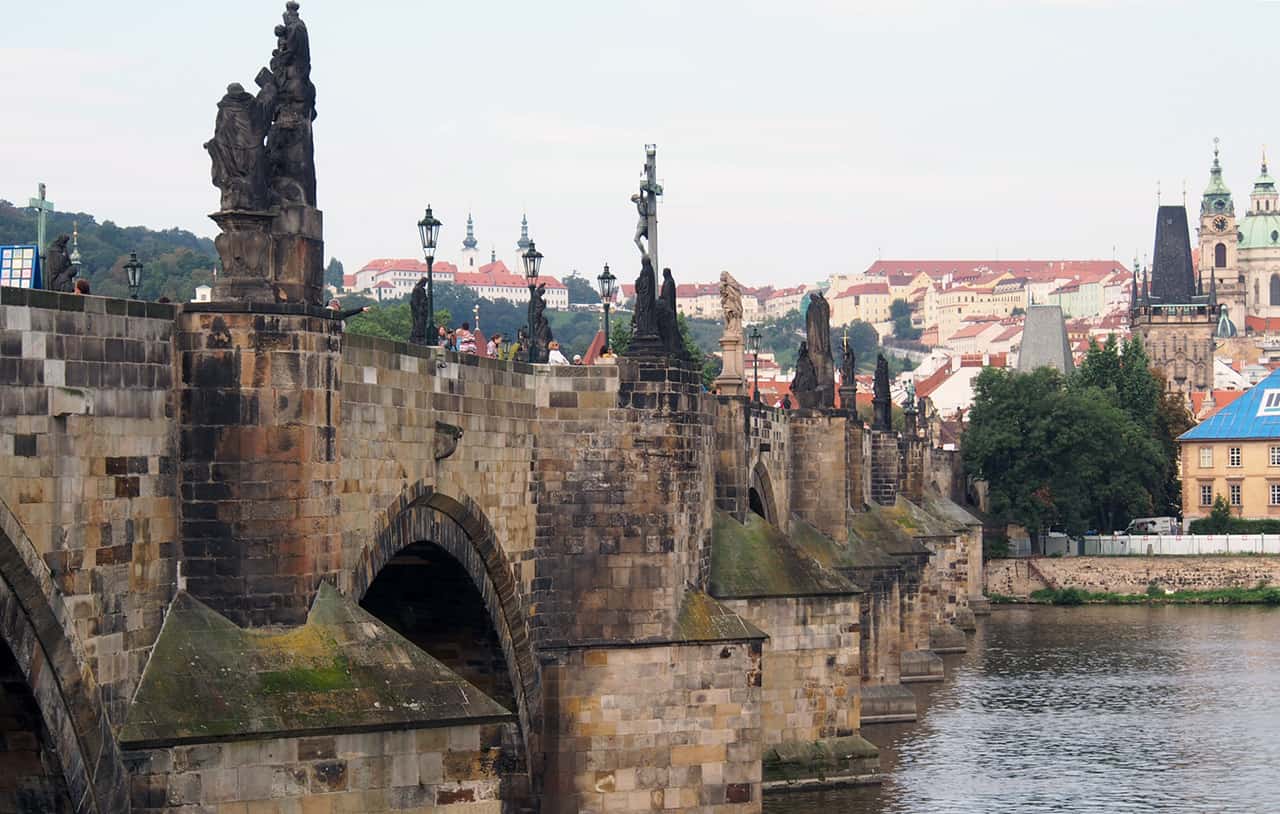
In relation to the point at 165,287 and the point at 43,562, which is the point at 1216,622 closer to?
the point at 165,287

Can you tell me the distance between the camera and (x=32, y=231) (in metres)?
56.4

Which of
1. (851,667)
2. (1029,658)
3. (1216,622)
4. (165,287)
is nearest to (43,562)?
(851,667)

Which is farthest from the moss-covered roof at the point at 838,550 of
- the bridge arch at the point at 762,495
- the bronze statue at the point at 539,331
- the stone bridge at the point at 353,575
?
the bronze statue at the point at 539,331

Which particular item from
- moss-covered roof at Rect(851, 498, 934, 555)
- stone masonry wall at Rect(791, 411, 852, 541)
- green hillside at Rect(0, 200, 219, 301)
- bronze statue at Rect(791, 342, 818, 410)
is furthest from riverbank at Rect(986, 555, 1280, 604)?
stone masonry wall at Rect(791, 411, 852, 541)

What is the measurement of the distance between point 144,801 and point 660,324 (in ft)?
46.8

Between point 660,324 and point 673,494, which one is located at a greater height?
point 660,324

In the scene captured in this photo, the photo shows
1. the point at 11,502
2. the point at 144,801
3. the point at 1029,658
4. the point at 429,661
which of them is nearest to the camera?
the point at 11,502

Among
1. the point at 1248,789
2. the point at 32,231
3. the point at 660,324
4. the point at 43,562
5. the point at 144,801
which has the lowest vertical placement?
the point at 1248,789

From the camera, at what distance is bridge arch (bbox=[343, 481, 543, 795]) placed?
72.7ft

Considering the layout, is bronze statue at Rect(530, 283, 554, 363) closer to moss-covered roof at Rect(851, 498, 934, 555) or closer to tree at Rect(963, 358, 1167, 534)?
moss-covered roof at Rect(851, 498, 934, 555)

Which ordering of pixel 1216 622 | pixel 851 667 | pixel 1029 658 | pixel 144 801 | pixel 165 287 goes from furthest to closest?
pixel 1216 622, pixel 1029 658, pixel 165 287, pixel 851 667, pixel 144 801

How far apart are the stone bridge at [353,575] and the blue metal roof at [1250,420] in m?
81.2

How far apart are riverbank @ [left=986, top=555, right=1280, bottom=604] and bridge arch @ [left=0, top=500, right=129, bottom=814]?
8475 centimetres

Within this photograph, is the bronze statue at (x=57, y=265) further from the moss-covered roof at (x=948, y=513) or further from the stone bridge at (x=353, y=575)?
the moss-covered roof at (x=948, y=513)
